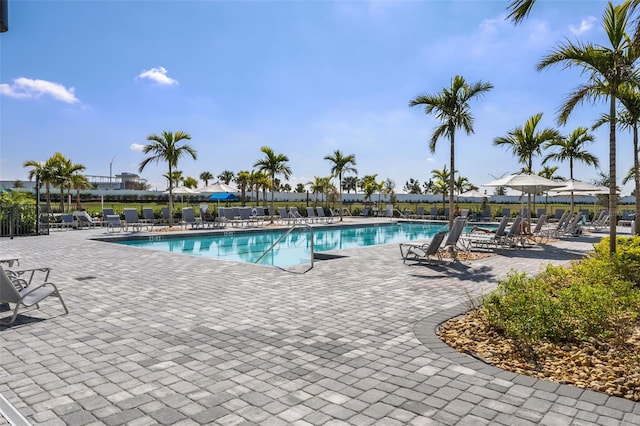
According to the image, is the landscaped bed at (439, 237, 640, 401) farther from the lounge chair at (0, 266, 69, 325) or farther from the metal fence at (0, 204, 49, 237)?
the metal fence at (0, 204, 49, 237)

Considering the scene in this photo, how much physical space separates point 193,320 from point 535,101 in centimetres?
1582

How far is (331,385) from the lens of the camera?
362 cm

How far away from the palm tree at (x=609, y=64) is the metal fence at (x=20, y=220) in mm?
18385

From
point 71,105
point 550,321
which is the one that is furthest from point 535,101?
point 71,105

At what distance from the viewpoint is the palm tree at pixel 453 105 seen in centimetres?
1213

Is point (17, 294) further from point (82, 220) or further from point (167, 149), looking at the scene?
point (82, 220)

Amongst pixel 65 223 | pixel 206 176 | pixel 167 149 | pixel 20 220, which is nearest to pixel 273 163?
pixel 167 149

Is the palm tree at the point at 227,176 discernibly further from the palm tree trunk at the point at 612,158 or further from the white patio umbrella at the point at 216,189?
the palm tree trunk at the point at 612,158

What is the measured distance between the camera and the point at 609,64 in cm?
891

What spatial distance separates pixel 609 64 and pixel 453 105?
405 cm

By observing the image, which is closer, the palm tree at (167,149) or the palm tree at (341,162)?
the palm tree at (167,149)

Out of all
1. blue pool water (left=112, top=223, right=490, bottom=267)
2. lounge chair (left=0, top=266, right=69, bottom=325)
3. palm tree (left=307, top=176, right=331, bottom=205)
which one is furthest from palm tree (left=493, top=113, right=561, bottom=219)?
palm tree (left=307, top=176, right=331, bottom=205)

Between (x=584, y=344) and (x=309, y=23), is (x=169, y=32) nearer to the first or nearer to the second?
(x=309, y=23)

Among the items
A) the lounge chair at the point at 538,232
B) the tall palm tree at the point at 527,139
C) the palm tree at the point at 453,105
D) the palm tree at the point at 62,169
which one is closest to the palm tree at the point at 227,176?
the palm tree at the point at 62,169
